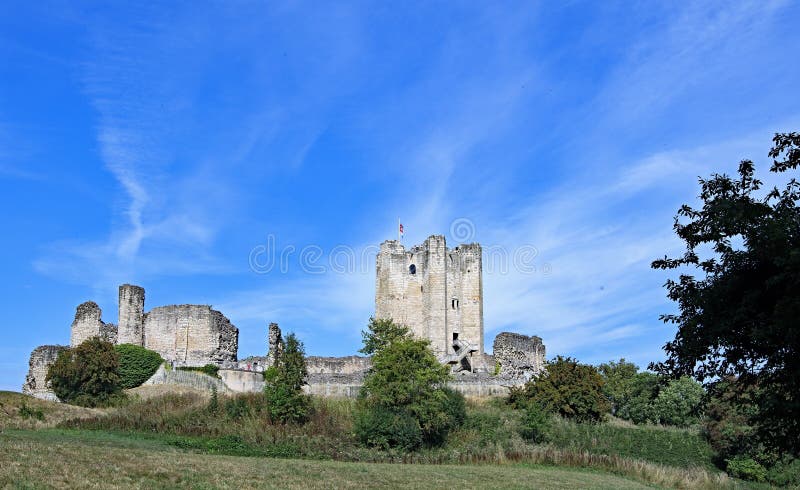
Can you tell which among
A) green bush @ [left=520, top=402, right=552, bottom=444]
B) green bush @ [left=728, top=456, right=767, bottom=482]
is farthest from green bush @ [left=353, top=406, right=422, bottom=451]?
green bush @ [left=728, top=456, right=767, bottom=482]

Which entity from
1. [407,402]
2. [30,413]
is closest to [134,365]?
[30,413]

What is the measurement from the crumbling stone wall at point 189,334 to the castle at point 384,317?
0.20ft

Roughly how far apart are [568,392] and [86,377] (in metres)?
21.7

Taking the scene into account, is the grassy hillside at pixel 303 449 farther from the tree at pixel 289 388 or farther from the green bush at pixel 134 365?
the green bush at pixel 134 365

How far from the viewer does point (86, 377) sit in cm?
3738

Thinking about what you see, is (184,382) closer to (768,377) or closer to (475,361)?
(475,361)

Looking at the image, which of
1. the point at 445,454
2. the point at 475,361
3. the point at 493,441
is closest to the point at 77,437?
the point at 445,454

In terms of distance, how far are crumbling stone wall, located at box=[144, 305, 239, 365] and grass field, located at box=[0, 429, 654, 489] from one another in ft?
81.1

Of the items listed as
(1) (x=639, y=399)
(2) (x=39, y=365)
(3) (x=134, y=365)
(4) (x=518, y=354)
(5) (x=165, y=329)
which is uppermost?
(5) (x=165, y=329)

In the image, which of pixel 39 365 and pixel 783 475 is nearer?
pixel 783 475

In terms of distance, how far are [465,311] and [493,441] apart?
2613 cm

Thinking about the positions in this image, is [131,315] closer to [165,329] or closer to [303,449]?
[165,329]

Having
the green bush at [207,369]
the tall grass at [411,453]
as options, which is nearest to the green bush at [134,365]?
the green bush at [207,369]

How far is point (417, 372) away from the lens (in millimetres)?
31578
